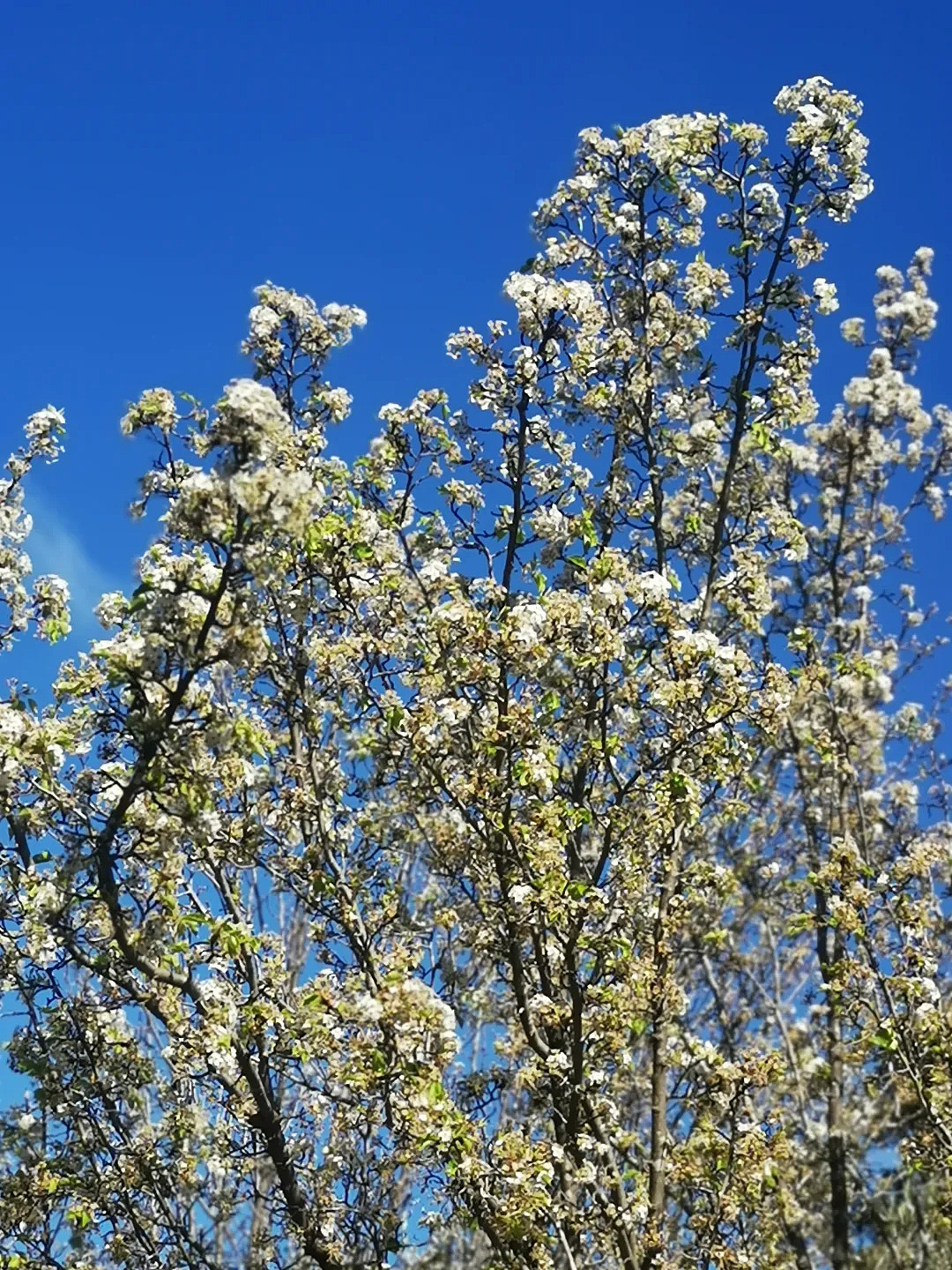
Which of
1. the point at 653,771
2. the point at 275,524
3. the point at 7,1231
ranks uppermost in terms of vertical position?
the point at 653,771

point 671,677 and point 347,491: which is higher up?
point 347,491

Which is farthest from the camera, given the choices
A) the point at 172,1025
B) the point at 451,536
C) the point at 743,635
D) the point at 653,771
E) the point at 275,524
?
the point at 743,635

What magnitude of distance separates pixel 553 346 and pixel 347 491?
1.51 metres

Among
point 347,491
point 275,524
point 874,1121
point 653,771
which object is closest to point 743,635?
point 653,771

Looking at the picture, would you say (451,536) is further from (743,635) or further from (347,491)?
(743,635)

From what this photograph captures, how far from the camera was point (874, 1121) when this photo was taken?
11320 mm

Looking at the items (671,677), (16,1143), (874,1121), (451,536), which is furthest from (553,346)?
(874,1121)

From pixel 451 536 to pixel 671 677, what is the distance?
176cm

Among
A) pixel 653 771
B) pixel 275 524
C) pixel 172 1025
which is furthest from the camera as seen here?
pixel 653 771

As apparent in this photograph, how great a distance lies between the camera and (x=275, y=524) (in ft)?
14.7

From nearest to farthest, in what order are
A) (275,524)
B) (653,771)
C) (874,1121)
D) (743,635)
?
1. (275,524)
2. (653,771)
3. (743,635)
4. (874,1121)

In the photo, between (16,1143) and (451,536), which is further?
(451,536)

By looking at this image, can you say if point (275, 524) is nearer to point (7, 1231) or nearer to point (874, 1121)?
point (7, 1231)

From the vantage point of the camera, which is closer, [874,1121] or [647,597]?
[647,597]
